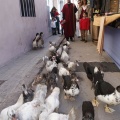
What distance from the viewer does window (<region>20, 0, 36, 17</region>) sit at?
6.91 m

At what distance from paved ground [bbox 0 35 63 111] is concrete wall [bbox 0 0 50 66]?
0.34 metres

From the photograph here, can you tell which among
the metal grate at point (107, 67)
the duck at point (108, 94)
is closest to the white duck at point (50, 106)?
the duck at point (108, 94)

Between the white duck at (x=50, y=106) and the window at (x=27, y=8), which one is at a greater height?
the window at (x=27, y=8)

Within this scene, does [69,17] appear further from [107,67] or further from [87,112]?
[87,112]

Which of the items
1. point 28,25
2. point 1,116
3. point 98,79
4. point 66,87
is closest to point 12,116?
point 1,116

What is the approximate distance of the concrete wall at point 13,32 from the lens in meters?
5.28

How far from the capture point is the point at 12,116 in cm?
221

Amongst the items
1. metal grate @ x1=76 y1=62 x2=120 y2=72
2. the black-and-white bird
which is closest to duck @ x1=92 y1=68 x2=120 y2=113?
the black-and-white bird

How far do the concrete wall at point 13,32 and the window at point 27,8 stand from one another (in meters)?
0.19

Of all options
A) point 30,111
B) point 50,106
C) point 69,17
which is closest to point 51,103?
point 50,106

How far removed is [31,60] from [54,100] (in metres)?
3.27

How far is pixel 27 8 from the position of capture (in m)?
7.49

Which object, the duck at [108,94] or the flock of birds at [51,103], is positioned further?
the duck at [108,94]

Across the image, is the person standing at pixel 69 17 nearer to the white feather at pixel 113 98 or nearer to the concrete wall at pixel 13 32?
the concrete wall at pixel 13 32
